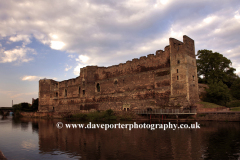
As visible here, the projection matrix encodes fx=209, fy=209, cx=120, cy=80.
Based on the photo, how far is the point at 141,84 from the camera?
113 ft

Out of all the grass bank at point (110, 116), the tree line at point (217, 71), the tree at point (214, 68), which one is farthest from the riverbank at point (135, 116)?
the tree at point (214, 68)

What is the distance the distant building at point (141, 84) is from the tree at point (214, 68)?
38.9ft

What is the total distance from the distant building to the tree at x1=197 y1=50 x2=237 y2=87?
38.9 feet

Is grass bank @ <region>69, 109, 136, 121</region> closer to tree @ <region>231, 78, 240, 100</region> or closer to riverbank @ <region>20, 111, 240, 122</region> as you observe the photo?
riverbank @ <region>20, 111, 240, 122</region>

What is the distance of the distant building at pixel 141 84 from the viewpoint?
2914 cm

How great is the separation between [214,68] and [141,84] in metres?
16.8

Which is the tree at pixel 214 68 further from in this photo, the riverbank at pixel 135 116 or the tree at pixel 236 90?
the riverbank at pixel 135 116

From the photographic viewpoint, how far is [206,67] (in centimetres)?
4222

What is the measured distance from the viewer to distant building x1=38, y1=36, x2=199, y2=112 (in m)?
29.1

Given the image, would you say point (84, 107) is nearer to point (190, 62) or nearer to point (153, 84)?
point (153, 84)

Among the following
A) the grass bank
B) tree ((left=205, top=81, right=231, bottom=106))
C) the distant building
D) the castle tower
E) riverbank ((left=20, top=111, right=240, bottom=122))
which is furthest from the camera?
the grass bank

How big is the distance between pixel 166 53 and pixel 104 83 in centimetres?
1482

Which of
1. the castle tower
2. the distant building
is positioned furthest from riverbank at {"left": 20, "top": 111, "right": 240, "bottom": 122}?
the castle tower

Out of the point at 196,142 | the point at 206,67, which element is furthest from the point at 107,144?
the point at 206,67
